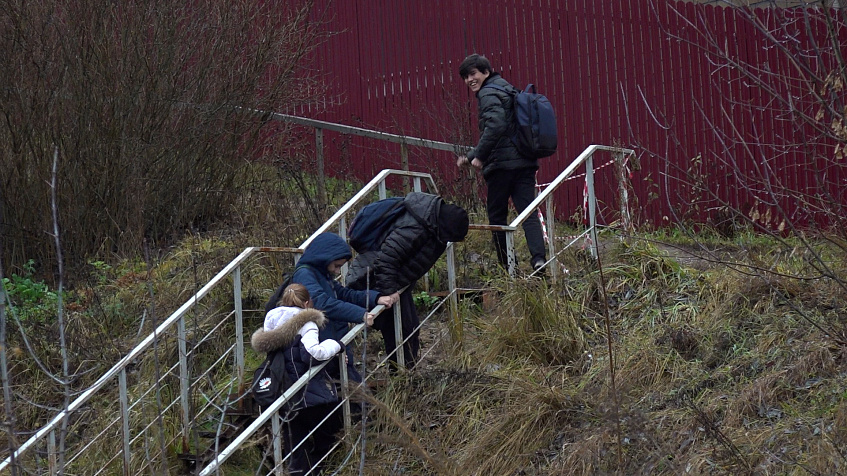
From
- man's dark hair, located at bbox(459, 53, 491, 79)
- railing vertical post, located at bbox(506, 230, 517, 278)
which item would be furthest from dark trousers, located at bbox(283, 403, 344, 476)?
man's dark hair, located at bbox(459, 53, 491, 79)

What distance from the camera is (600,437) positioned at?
5.24 meters

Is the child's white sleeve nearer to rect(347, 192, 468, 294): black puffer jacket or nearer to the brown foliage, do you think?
rect(347, 192, 468, 294): black puffer jacket

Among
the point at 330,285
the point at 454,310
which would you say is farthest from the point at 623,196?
the point at 330,285

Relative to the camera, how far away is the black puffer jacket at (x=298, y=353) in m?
A: 5.58

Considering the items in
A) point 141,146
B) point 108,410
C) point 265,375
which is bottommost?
point 108,410

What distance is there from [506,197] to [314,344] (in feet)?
7.24

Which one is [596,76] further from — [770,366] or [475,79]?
[770,366]

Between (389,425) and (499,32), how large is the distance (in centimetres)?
607

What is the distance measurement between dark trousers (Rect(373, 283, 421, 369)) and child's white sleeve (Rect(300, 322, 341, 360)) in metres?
0.74

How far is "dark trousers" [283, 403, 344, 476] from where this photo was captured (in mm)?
5746

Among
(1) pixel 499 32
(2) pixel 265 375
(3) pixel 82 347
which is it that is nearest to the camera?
(2) pixel 265 375

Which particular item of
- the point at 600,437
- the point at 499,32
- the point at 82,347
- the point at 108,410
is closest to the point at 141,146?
the point at 82,347

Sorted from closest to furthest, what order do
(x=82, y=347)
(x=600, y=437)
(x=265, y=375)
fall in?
(x=600, y=437) < (x=265, y=375) < (x=82, y=347)

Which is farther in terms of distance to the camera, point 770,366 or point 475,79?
point 475,79
